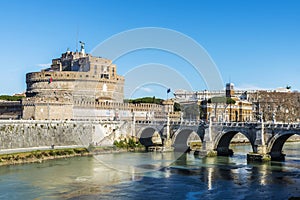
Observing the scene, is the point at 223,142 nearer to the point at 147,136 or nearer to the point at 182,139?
the point at 182,139

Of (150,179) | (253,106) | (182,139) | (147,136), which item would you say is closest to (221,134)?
(182,139)

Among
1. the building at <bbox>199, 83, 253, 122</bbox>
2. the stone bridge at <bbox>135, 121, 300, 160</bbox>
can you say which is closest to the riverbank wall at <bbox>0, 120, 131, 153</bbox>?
the stone bridge at <bbox>135, 121, 300, 160</bbox>

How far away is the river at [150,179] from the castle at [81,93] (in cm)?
1169

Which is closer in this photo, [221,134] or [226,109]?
[221,134]

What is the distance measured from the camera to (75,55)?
5600cm

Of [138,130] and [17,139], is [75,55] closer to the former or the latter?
[138,130]

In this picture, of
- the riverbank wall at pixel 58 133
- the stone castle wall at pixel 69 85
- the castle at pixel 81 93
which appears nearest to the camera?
the riverbank wall at pixel 58 133

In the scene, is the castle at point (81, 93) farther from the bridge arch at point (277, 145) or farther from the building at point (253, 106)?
the bridge arch at point (277, 145)

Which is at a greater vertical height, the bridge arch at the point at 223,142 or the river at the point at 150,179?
the bridge arch at the point at 223,142

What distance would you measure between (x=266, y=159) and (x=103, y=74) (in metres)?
29.2

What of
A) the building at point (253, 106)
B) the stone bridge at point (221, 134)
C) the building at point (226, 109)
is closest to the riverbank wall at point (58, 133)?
the stone bridge at point (221, 134)

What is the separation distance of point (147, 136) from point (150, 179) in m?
21.4

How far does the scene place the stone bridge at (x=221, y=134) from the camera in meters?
30.0

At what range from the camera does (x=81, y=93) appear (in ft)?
164
